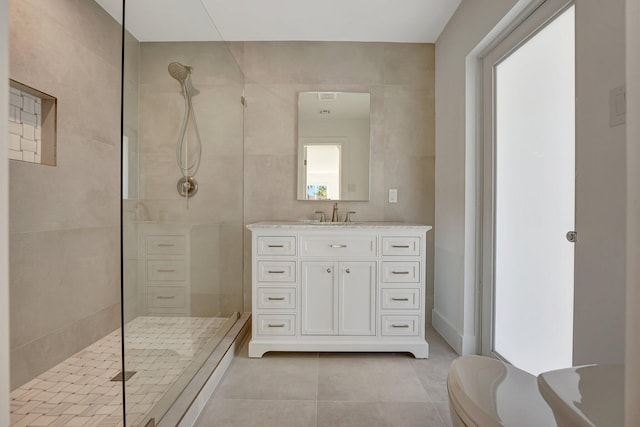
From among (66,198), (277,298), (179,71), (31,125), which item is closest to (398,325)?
(277,298)

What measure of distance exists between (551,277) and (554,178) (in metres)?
0.46

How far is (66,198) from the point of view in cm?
191

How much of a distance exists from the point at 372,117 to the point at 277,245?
1368 mm

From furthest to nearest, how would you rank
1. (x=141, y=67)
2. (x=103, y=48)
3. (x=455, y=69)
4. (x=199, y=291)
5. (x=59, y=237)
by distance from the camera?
(x=455, y=69)
(x=103, y=48)
(x=59, y=237)
(x=199, y=291)
(x=141, y=67)

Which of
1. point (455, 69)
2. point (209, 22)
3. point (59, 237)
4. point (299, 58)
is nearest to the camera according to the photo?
point (59, 237)

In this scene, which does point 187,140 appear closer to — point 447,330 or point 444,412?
point 444,412

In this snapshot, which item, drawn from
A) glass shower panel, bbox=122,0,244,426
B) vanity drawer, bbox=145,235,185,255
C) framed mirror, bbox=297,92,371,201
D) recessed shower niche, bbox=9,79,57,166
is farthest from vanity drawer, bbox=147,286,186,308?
framed mirror, bbox=297,92,371,201

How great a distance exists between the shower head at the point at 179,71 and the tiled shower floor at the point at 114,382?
1.12m

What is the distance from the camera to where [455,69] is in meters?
2.29

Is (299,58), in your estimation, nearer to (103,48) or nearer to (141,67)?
(103,48)

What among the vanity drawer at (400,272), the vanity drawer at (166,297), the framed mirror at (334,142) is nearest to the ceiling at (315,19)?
the framed mirror at (334,142)

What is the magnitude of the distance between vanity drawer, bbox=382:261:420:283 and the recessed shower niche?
82.5 inches

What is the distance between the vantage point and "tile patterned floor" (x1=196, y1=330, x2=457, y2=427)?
1.51 meters

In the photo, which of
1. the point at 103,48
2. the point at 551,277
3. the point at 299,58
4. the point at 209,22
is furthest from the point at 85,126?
the point at 551,277
